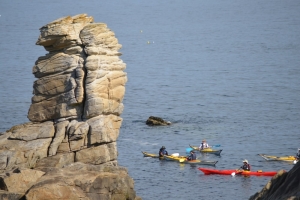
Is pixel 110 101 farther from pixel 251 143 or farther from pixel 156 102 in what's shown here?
pixel 156 102

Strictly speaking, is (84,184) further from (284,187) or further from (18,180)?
(284,187)

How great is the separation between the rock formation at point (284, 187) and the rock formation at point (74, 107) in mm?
16064

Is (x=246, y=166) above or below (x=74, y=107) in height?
below

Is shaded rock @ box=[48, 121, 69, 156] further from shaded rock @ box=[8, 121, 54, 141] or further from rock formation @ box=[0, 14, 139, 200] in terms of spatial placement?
shaded rock @ box=[8, 121, 54, 141]

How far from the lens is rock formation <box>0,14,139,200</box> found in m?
40.4

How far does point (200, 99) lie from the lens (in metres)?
100

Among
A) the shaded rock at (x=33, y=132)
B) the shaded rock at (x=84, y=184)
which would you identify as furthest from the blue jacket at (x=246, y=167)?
the shaded rock at (x=33, y=132)

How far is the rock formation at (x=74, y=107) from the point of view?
40.4 meters

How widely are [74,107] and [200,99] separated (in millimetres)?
59284

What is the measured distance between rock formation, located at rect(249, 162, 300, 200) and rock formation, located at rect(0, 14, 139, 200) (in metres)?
16.1

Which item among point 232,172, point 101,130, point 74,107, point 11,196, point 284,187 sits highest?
point 284,187

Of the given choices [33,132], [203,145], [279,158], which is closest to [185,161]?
[203,145]

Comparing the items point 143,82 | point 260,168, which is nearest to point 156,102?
point 143,82

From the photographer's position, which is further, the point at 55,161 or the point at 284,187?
the point at 55,161
